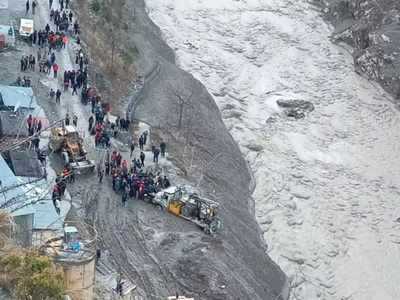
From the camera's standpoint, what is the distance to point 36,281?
20.5 meters

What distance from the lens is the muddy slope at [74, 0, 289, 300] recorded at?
3612cm

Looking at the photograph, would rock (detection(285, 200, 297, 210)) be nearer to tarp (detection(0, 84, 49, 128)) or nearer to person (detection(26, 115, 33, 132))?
tarp (detection(0, 84, 49, 128))

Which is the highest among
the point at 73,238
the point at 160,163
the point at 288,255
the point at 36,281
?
the point at 36,281

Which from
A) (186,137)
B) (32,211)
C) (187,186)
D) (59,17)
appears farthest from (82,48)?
(32,211)

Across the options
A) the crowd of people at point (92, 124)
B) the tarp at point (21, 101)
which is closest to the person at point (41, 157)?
the crowd of people at point (92, 124)

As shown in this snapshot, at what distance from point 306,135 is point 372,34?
56.3ft

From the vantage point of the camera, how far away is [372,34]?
67.2m

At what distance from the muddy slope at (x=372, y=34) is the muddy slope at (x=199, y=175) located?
601 inches

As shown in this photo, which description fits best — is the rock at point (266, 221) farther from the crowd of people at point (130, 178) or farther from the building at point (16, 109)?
the building at point (16, 109)

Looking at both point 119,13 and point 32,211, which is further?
point 119,13

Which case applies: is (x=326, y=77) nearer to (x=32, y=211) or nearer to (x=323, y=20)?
(x=323, y=20)

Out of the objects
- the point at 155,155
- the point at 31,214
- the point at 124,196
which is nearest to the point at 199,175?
the point at 155,155

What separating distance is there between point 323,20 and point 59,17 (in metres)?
29.7

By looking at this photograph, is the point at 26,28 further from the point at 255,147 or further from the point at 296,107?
the point at 296,107
